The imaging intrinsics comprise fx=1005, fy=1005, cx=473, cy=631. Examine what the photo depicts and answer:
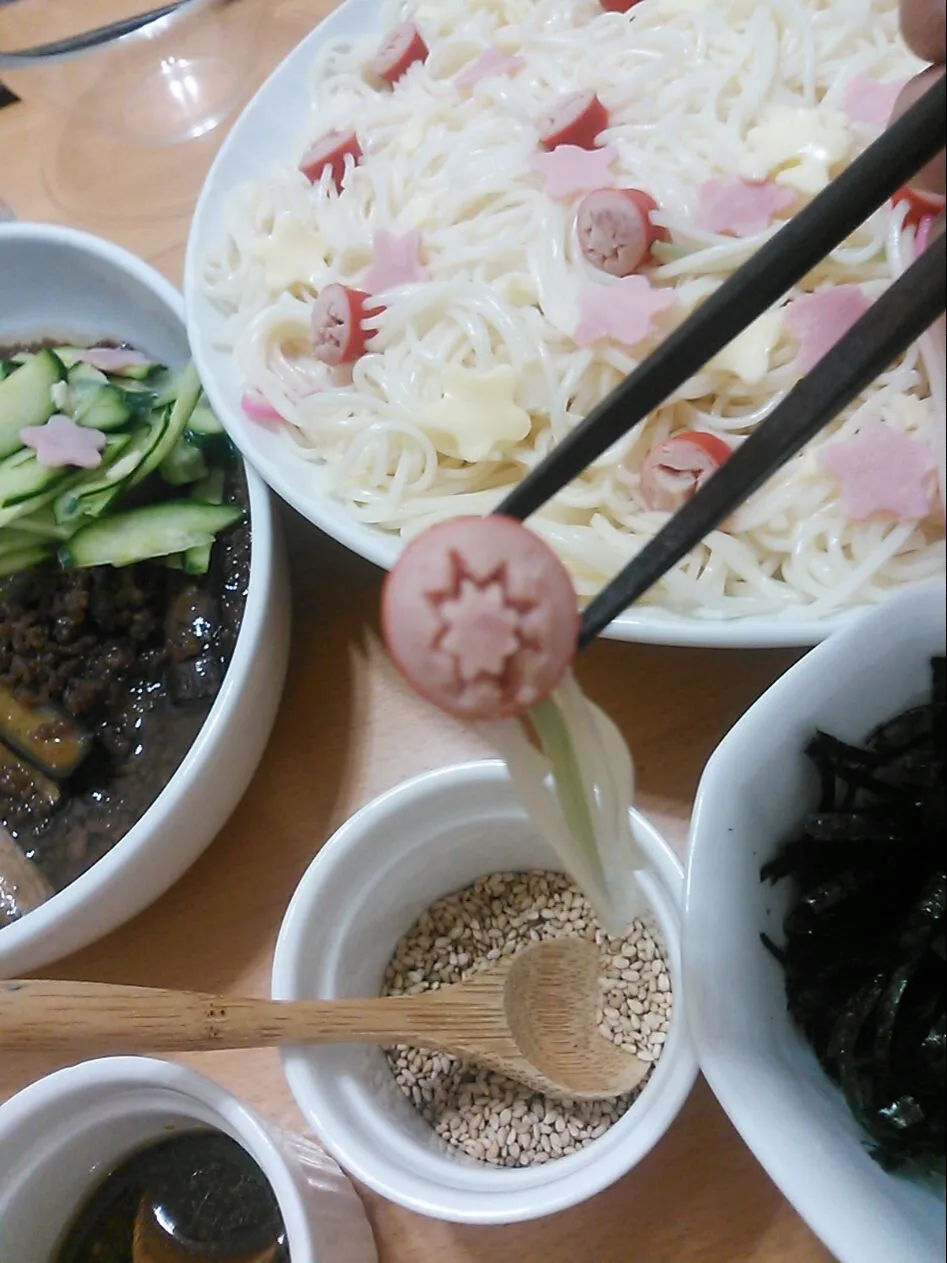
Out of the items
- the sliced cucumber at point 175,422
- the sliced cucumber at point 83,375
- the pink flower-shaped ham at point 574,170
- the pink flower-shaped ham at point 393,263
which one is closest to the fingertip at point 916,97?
the pink flower-shaped ham at point 574,170

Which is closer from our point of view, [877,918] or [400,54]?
[877,918]

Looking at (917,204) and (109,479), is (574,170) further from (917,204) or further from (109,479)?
(109,479)

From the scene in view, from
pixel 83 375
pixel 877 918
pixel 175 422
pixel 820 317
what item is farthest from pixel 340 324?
pixel 877 918

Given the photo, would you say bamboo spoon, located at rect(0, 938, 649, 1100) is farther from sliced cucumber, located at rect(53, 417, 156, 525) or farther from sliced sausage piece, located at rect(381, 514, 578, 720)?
sliced cucumber, located at rect(53, 417, 156, 525)

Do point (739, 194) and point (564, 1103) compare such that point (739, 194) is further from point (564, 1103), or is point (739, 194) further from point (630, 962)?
point (564, 1103)

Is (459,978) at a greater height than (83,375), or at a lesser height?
lesser

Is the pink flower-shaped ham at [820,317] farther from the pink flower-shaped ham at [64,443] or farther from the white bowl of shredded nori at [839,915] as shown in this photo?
the pink flower-shaped ham at [64,443]
